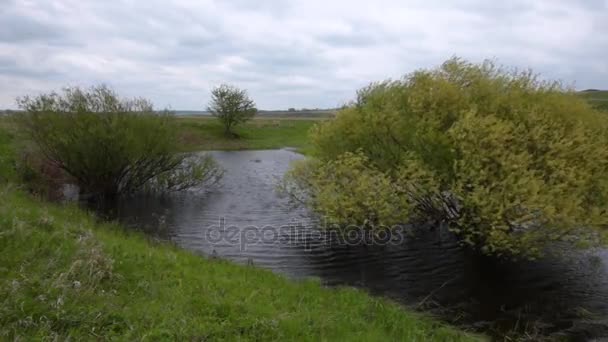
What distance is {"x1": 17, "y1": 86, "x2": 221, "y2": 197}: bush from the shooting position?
24.9 metres

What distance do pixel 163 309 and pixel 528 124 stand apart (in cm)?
1229

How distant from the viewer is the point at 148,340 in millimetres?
6066

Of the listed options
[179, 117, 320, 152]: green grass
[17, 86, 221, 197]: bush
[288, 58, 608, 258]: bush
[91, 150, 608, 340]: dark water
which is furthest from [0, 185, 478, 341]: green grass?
[179, 117, 320, 152]: green grass

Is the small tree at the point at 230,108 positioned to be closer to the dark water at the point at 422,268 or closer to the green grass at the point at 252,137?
the green grass at the point at 252,137

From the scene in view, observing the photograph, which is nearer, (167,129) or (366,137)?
(366,137)

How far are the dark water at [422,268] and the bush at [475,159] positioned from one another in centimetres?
111

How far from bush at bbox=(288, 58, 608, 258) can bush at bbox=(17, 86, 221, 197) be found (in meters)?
10.2

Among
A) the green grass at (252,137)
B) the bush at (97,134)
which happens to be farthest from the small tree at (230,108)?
the bush at (97,134)

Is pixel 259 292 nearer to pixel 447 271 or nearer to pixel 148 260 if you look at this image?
pixel 148 260

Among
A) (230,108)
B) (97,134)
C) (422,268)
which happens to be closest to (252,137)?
(230,108)

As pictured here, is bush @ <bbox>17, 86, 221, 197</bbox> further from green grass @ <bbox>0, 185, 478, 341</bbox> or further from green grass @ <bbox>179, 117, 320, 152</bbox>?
green grass @ <bbox>179, 117, 320, 152</bbox>

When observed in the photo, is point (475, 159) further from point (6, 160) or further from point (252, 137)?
point (252, 137)

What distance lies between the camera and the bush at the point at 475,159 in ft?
44.5

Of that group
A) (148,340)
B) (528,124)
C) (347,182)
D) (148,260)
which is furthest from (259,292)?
(528,124)
